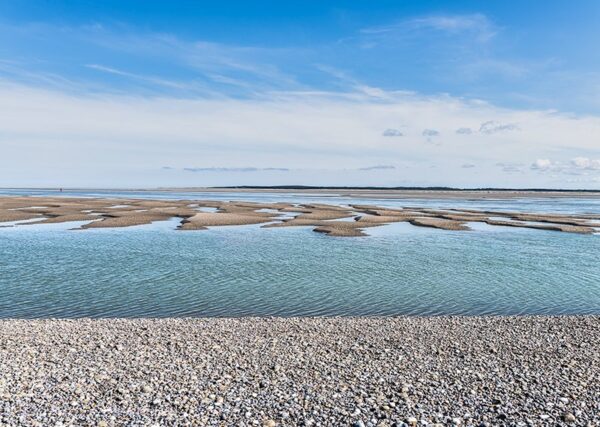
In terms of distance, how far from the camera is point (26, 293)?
19203 mm

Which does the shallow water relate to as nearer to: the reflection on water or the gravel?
the reflection on water

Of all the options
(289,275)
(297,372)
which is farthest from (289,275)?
(297,372)

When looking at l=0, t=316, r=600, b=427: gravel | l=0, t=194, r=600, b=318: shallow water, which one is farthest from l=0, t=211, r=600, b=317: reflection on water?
l=0, t=316, r=600, b=427: gravel

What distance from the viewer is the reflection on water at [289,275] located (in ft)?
59.7

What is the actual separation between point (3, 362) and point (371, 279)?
598 inches

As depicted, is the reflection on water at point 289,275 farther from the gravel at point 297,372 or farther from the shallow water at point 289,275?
the gravel at point 297,372

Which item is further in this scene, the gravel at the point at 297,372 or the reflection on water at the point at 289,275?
the reflection on water at the point at 289,275

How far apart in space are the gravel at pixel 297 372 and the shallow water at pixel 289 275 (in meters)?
3.00

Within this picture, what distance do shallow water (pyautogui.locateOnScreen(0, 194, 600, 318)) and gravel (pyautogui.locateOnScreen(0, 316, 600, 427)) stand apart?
3000mm

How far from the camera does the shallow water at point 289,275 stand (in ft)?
59.6

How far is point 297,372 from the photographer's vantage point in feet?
35.6

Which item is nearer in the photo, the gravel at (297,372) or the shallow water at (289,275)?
the gravel at (297,372)

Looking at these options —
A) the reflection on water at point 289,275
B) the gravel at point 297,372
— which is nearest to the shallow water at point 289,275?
the reflection on water at point 289,275

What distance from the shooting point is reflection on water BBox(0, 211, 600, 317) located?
717 inches
